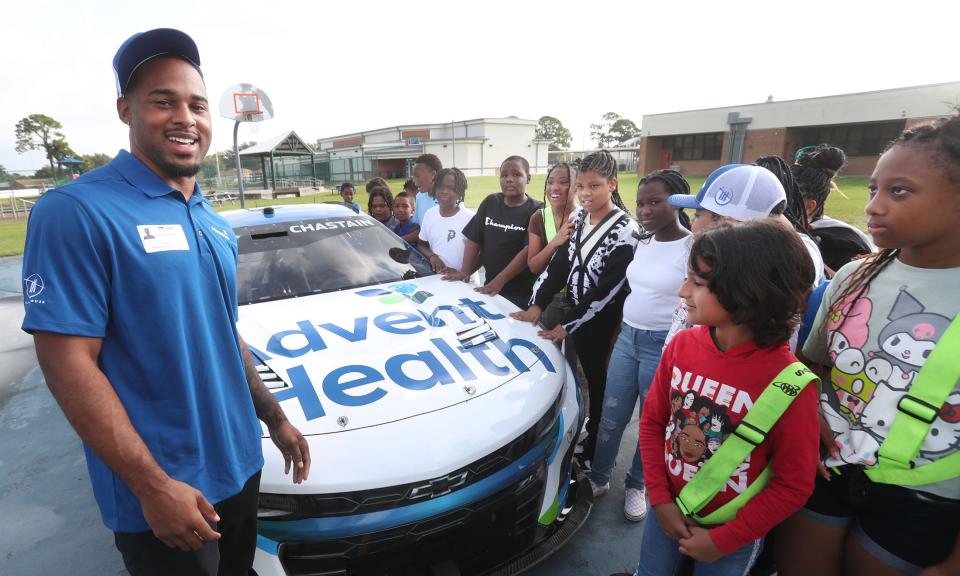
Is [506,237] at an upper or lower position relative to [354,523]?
upper

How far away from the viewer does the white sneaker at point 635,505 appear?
2.43 metres

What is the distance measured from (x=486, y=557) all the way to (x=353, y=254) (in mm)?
1977

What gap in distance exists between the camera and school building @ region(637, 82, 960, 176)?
2258 cm

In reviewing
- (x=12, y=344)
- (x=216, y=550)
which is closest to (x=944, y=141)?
(x=216, y=550)

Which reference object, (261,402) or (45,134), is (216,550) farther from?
(45,134)

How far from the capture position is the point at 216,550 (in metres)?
1.27

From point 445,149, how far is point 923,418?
4750 centimetres

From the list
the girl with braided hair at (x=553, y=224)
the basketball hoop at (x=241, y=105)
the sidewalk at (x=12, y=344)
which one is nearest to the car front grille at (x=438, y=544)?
the girl with braided hair at (x=553, y=224)

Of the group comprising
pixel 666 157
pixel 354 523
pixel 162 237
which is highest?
pixel 666 157

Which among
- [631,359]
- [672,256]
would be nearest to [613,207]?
[672,256]

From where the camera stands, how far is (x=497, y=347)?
2320mm

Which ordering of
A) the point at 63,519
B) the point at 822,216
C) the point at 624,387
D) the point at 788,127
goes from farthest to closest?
1. the point at 788,127
2. the point at 822,216
3. the point at 63,519
4. the point at 624,387

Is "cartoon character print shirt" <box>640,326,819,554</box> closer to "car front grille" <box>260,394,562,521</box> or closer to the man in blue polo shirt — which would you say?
"car front grille" <box>260,394,562,521</box>

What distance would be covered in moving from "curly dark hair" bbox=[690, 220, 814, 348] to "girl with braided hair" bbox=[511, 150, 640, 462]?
115cm
